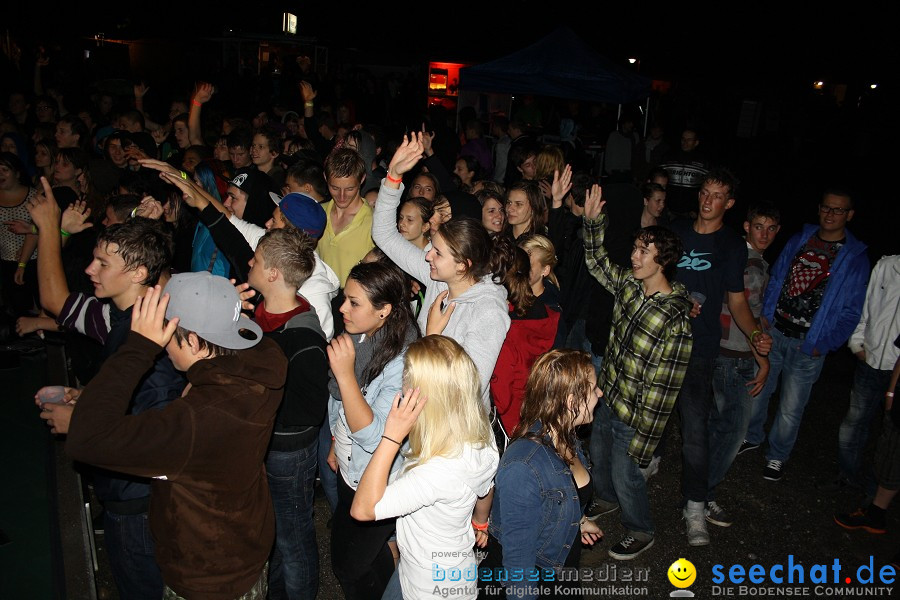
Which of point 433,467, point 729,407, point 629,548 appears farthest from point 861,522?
point 433,467

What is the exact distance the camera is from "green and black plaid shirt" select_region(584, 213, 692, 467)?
390cm

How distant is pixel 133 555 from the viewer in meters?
2.83

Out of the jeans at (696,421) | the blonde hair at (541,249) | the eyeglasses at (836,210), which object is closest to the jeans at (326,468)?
the blonde hair at (541,249)

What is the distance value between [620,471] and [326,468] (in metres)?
1.89

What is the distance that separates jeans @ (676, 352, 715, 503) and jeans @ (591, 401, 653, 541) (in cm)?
44

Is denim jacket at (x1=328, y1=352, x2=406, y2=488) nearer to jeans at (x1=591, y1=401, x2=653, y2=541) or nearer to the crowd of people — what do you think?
the crowd of people

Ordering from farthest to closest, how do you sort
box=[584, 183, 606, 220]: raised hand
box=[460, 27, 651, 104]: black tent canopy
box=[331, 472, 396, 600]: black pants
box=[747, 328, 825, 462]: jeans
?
1. box=[460, 27, 651, 104]: black tent canopy
2. box=[747, 328, 825, 462]: jeans
3. box=[584, 183, 606, 220]: raised hand
4. box=[331, 472, 396, 600]: black pants

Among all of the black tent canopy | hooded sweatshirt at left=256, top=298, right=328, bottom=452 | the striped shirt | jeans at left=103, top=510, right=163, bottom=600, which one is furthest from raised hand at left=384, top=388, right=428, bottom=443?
the black tent canopy

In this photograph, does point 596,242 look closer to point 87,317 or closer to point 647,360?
point 647,360

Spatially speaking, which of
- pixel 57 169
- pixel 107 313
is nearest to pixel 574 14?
pixel 57 169

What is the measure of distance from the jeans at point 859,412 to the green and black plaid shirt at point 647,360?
6.38ft

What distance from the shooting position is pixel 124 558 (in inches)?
112

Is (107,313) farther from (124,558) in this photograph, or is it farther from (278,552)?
(278,552)

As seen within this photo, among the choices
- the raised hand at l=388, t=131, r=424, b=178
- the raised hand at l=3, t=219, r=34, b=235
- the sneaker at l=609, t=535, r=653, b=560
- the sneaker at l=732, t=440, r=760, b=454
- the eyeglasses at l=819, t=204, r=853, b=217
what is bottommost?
the sneaker at l=609, t=535, r=653, b=560
